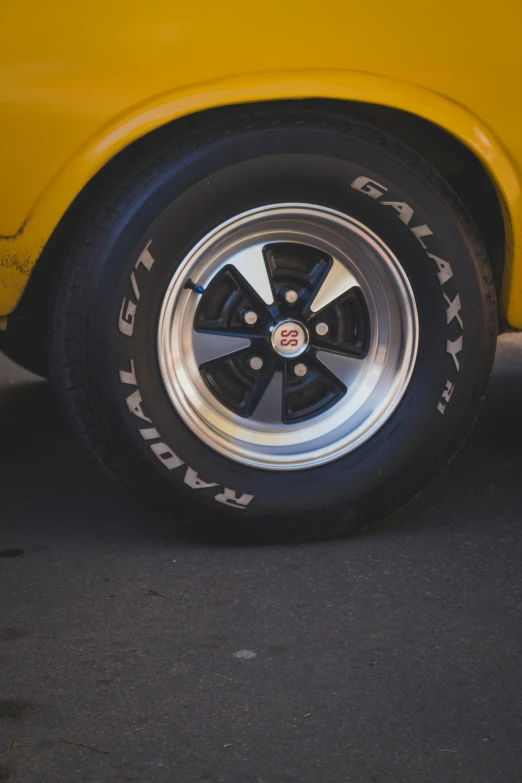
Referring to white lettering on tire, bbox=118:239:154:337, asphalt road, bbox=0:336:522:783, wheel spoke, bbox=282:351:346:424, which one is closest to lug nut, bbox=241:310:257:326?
wheel spoke, bbox=282:351:346:424

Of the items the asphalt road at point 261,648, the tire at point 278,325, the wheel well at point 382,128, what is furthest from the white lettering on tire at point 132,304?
the asphalt road at point 261,648

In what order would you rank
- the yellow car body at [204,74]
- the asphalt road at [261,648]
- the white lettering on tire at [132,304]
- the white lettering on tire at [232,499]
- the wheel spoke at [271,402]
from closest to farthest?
1. the asphalt road at [261,648]
2. the yellow car body at [204,74]
3. the white lettering on tire at [132,304]
4. the white lettering on tire at [232,499]
5. the wheel spoke at [271,402]

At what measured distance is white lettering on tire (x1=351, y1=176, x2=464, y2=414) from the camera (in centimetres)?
228

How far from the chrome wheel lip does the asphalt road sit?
24 cm

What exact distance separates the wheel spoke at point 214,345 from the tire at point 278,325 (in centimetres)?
2

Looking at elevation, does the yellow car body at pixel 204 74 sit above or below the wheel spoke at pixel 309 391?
above

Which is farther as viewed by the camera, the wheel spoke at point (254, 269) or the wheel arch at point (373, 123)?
the wheel spoke at point (254, 269)

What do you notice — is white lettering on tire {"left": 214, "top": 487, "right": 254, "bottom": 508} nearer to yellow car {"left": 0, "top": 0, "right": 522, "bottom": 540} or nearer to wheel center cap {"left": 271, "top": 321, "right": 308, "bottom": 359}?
yellow car {"left": 0, "top": 0, "right": 522, "bottom": 540}

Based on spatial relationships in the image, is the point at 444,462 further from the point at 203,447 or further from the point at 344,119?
the point at 344,119

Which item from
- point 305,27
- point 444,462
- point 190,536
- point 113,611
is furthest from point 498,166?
point 113,611

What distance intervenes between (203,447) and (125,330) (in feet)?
1.06

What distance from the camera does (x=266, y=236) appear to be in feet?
7.78

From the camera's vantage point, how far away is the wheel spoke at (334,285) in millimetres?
2408

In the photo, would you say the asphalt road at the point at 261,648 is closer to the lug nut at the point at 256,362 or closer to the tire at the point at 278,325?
the tire at the point at 278,325
